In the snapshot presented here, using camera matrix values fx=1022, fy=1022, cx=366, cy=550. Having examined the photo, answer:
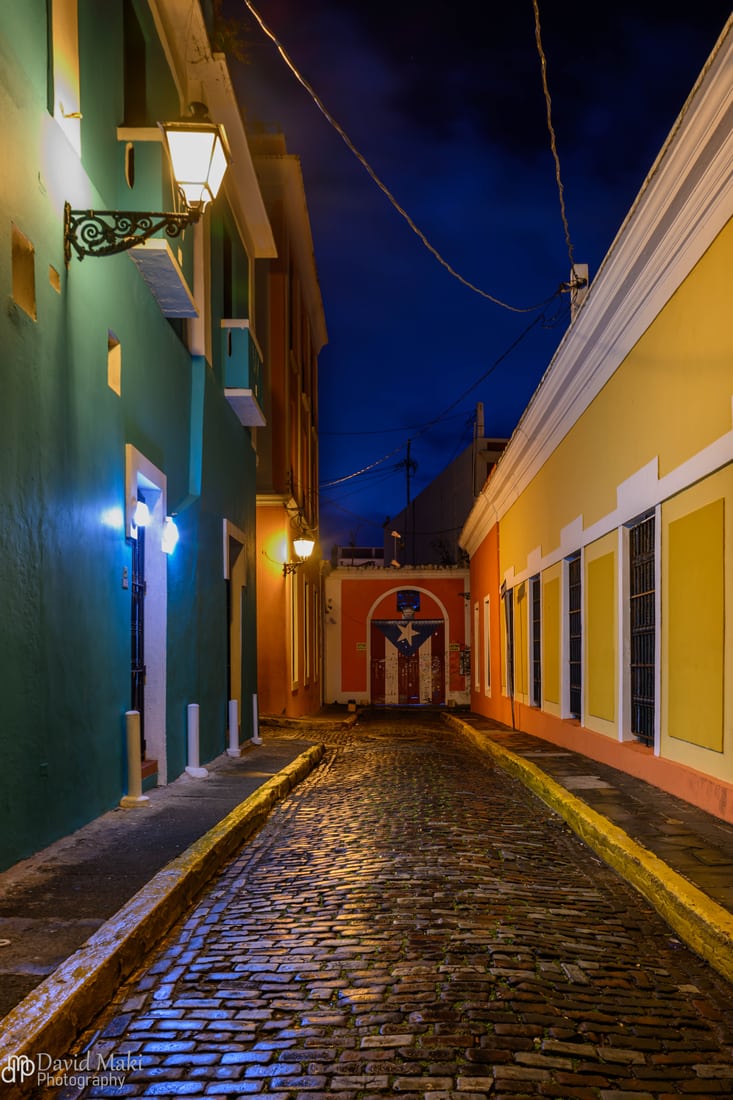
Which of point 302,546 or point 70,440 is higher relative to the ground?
point 70,440

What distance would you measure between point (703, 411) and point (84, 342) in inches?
170

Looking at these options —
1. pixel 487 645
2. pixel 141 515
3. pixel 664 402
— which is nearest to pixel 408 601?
pixel 487 645

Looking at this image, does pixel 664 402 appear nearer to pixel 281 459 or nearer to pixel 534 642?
pixel 534 642

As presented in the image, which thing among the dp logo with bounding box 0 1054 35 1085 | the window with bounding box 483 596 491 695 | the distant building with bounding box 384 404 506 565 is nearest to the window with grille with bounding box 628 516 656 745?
the dp logo with bounding box 0 1054 35 1085

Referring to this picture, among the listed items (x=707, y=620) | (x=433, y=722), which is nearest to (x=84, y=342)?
(x=707, y=620)

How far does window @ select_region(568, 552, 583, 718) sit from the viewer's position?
41.9 ft

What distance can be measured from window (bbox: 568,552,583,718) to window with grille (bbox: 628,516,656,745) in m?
2.73

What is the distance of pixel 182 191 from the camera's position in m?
6.39

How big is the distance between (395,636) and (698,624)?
24223mm

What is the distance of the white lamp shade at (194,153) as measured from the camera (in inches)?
245

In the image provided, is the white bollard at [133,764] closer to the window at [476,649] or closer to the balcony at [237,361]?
the balcony at [237,361]

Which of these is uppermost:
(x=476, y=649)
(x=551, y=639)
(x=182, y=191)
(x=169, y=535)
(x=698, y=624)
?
(x=182, y=191)

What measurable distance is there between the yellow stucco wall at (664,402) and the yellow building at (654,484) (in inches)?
0.9

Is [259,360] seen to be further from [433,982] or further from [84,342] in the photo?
[433,982]
